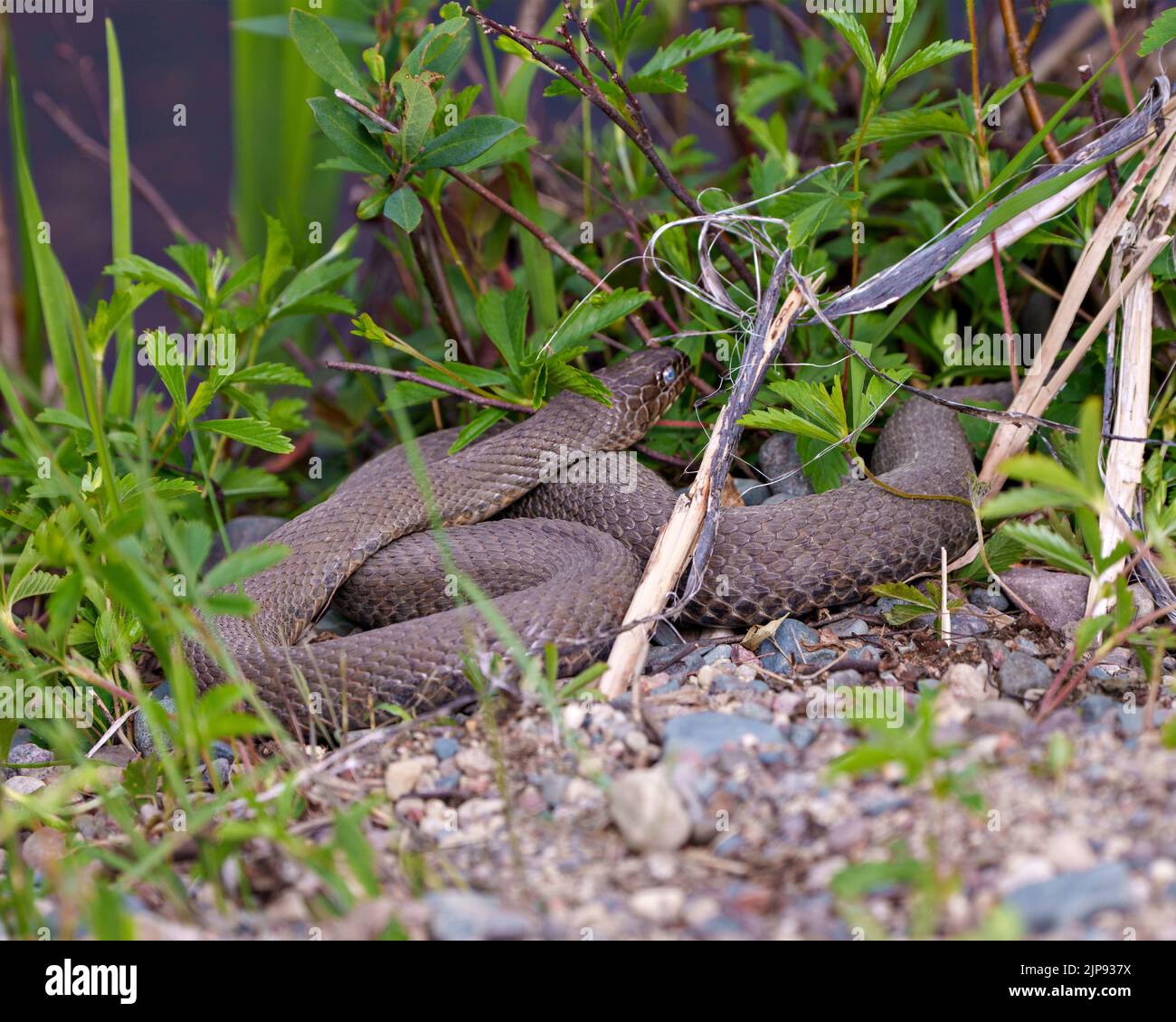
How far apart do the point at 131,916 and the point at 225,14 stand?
1026 cm

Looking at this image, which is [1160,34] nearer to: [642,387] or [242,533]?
[642,387]

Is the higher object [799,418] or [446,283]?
[446,283]

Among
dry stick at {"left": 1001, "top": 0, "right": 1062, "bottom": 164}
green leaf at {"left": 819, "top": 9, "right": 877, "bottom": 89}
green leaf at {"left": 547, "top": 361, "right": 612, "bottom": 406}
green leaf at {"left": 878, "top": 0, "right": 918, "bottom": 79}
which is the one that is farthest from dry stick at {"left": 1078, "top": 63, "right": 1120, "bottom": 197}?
green leaf at {"left": 547, "top": 361, "right": 612, "bottom": 406}

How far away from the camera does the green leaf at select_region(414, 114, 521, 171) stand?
196 inches

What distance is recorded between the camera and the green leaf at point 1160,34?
459 cm

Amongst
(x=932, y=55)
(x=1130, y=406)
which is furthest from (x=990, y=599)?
(x=932, y=55)

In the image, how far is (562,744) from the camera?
378cm

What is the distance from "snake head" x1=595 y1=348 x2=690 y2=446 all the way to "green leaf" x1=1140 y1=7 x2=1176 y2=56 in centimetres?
252

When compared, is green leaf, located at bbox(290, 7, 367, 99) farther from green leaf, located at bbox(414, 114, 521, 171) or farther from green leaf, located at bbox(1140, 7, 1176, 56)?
green leaf, located at bbox(1140, 7, 1176, 56)

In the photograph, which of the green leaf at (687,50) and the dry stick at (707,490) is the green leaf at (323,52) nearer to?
Answer: the green leaf at (687,50)

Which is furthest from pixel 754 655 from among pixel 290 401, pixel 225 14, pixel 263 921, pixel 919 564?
pixel 225 14

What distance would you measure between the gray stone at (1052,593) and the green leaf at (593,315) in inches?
78.2

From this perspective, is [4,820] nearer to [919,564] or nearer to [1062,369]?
[919,564]

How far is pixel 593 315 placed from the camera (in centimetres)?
537
